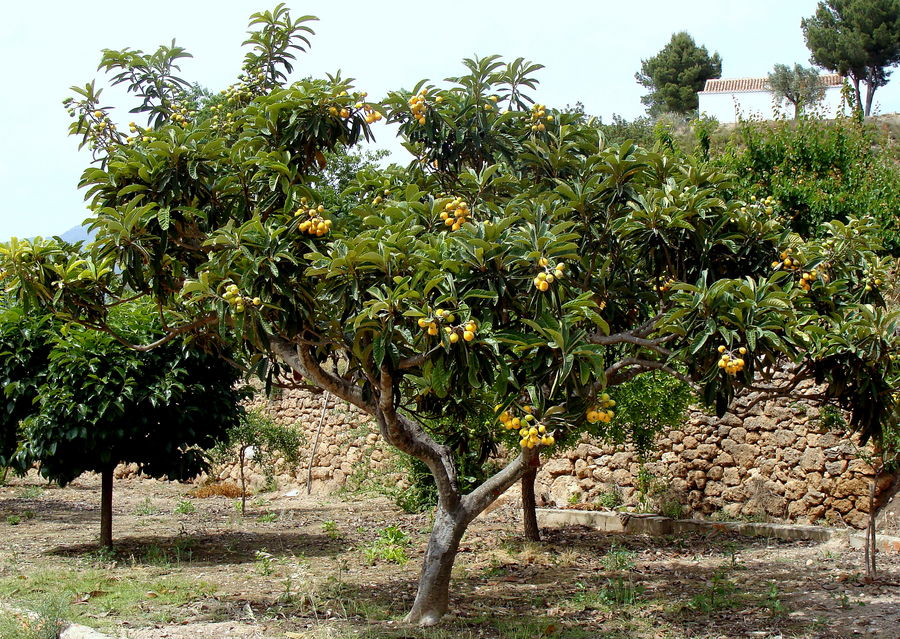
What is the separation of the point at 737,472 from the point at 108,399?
720 centimetres

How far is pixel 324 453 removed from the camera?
15.1 metres

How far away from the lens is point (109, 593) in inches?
254

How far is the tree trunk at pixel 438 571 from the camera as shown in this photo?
543cm

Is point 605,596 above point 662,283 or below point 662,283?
below

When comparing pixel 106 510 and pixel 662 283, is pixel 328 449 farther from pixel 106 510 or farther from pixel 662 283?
pixel 662 283

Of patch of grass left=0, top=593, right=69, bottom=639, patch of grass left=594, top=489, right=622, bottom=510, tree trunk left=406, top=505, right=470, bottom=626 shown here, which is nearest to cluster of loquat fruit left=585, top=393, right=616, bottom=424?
tree trunk left=406, top=505, right=470, bottom=626

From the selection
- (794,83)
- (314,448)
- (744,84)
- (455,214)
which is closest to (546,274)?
(455,214)

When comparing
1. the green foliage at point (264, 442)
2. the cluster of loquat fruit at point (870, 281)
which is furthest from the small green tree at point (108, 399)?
the cluster of loquat fruit at point (870, 281)

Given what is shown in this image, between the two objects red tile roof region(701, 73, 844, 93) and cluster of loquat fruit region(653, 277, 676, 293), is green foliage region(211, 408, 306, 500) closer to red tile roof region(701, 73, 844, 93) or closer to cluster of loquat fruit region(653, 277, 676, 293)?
cluster of loquat fruit region(653, 277, 676, 293)

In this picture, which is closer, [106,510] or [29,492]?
[106,510]

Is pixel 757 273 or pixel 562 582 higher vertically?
pixel 757 273

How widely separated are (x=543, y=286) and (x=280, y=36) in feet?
10.6

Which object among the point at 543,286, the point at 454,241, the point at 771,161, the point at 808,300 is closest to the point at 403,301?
the point at 454,241

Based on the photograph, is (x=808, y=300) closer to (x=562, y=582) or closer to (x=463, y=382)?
(x=463, y=382)
